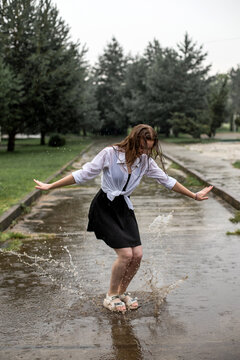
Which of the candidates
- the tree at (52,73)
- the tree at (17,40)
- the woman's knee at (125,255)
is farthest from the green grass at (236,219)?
the tree at (52,73)

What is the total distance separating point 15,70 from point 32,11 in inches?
141

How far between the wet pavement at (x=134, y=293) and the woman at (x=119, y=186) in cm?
45

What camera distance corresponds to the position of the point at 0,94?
27.5 metres

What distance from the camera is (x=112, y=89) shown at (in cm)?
7350

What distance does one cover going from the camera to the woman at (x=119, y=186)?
470 cm

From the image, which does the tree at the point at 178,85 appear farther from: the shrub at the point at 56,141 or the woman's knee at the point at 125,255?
the woman's knee at the point at 125,255

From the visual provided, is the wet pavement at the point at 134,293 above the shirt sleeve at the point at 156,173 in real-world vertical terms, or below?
below

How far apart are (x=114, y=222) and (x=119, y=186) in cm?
30

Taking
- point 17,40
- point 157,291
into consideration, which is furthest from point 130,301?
point 17,40

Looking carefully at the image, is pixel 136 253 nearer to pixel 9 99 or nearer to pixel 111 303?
pixel 111 303

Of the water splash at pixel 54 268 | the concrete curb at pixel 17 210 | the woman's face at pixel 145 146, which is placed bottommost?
the concrete curb at pixel 17 210

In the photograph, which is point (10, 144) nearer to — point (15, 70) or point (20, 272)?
point (15, 70)

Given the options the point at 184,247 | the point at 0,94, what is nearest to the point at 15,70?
the point at 0,94

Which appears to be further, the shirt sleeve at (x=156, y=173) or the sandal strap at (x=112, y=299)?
the shirt sleeve at (x=156, y=173)
